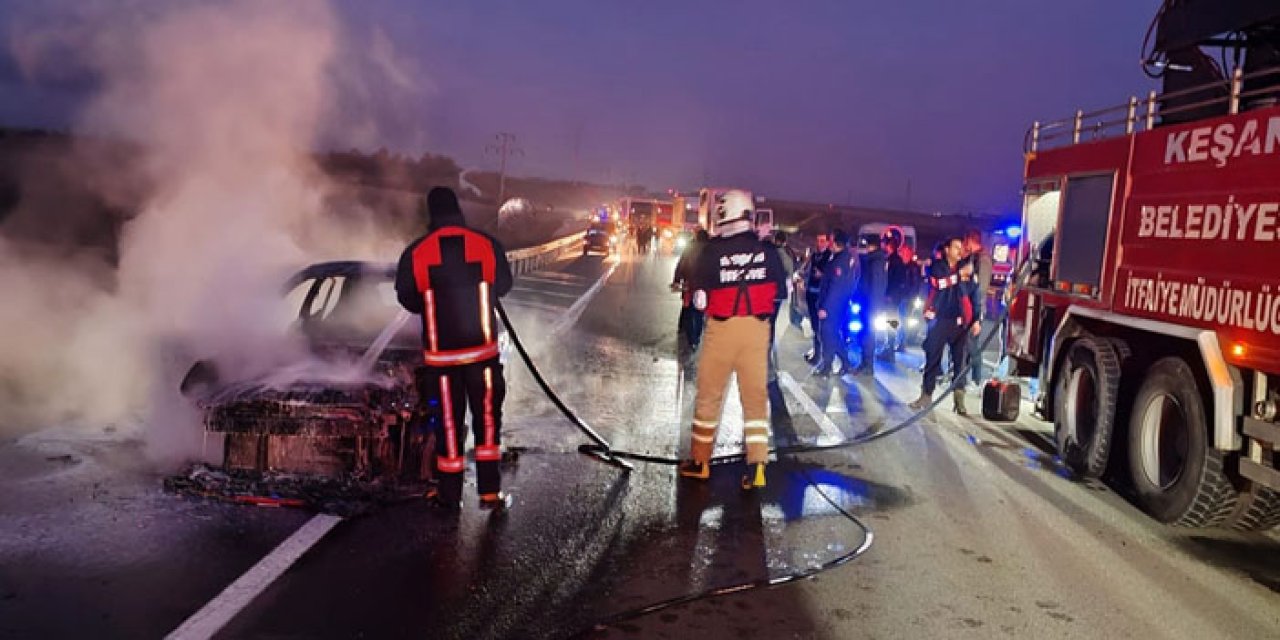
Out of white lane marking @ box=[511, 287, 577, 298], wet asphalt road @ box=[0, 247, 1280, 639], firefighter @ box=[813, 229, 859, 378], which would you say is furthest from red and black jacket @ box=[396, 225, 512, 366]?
white lane marking @ box=[511, 287, 577, 298]

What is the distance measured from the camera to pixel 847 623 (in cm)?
434

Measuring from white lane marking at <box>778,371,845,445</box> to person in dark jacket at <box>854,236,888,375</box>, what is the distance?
3.44 feet

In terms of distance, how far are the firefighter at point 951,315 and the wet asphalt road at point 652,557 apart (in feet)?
7.54

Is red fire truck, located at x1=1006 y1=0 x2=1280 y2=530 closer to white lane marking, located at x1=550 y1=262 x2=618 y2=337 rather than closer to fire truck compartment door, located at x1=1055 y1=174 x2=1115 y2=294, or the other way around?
fire truck compartment door, located at x1=1055 y1=174 x2=1115 y2=294

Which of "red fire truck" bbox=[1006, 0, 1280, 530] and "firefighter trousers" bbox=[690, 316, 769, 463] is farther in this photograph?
"firefighter trousers" bbox=[690, 316, 769, 463]

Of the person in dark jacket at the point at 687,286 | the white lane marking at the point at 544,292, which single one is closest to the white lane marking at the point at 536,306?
the white lane marking at the point at 544,292

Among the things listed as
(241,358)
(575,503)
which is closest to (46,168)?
(241,358)

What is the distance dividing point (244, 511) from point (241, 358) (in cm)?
136

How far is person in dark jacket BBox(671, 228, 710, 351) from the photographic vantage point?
12469 millimetres

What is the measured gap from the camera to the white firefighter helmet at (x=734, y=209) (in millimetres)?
6617

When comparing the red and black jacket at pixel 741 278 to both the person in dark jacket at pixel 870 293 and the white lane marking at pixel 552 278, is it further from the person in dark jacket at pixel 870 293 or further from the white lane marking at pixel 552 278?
the white lane marking at pixel 552 278

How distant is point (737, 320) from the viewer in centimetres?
656

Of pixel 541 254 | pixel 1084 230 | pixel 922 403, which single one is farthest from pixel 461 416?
pixel 541 254

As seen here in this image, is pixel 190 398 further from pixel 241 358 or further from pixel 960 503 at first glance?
pixel 960 503
